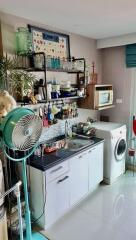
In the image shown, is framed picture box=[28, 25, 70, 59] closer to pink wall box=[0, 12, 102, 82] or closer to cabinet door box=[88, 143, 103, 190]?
pink wall box=[0, 12, 102, 82]

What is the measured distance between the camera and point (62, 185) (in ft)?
8.13

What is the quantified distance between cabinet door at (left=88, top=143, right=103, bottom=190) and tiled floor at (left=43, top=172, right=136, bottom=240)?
209mm

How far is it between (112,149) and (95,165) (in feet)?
1.34

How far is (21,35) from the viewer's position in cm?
233

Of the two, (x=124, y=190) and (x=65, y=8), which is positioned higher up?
(x=65, y=8)

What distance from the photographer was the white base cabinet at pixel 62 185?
229 cm

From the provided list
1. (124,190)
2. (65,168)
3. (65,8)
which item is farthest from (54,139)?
(65,8)

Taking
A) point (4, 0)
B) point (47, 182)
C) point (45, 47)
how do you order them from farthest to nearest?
point (45, 47)
point (47, 182)
point (4, 0)

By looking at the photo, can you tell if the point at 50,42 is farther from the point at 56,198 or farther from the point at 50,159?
the point at 56,198

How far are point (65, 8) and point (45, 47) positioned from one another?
0.75 metres

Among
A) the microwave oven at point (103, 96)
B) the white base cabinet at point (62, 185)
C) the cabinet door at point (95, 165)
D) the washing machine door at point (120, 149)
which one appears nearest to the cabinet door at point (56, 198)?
the white base cabinet at point (62, 185)

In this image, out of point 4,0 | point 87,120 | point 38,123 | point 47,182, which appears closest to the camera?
point 38,123

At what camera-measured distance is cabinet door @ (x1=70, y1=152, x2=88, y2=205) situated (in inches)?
104

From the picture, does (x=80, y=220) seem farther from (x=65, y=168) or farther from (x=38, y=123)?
(x=38, y=123)
